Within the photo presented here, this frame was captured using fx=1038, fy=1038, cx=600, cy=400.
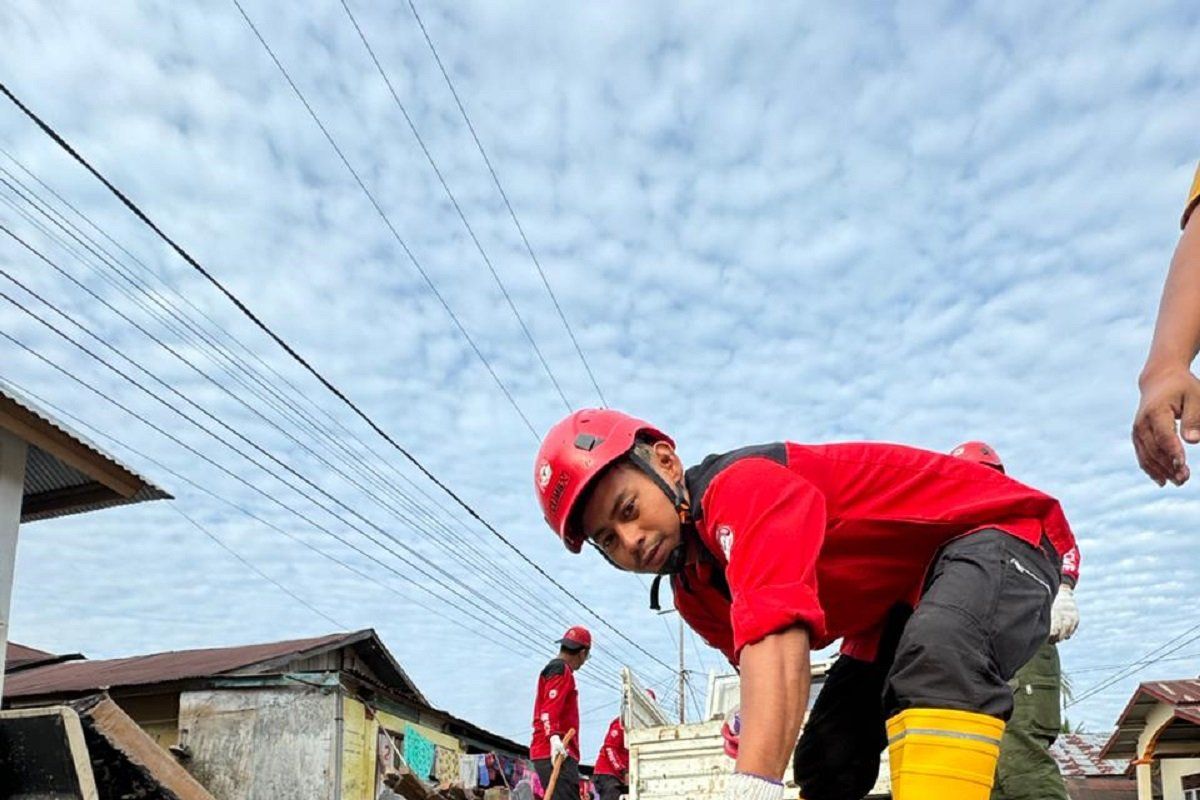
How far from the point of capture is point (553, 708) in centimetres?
1079

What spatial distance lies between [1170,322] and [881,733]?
1990 millimetres

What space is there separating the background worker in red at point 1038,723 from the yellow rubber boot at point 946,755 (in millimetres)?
2158

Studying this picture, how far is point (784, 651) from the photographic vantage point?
2.29 m

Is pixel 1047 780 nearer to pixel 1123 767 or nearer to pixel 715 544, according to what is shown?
pixel 715 544

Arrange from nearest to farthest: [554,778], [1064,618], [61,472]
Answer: [1064,618] < [554,778] < [61,472]

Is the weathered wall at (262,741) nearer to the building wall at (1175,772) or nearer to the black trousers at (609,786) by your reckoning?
the black trousers at (609,786)

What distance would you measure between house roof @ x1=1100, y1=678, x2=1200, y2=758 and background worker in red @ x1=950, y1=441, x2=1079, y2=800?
1105 centimetres

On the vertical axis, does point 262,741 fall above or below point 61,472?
below

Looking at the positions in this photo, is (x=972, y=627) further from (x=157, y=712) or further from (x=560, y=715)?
(x=157, y=712)

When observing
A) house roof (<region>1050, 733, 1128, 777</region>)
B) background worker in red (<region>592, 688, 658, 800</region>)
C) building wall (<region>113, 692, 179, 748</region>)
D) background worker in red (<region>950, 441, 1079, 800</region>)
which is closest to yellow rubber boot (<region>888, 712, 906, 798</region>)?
background worker in red (<region>950, 441, 1079, 800</region>)

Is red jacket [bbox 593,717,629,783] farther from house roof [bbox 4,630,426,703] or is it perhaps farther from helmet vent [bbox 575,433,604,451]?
helmet vent [bbox 575,433,604,451]

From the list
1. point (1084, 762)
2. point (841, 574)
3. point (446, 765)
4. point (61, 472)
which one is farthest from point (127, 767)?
point (1084, 762)

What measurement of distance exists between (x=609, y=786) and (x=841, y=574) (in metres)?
11.4

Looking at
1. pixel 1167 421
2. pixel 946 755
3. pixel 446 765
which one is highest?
pixel 446 765
